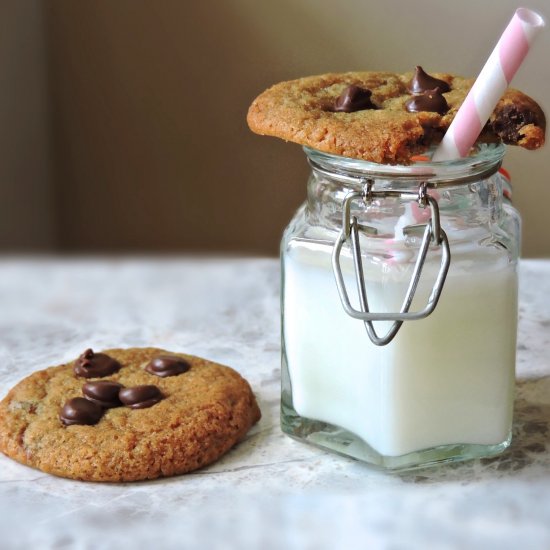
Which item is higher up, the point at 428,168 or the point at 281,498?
the point at 428,168

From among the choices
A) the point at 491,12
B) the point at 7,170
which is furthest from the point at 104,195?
the point at 491,12

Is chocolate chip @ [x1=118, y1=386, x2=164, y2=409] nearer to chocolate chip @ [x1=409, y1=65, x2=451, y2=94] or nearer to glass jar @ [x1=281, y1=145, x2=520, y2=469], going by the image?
glass jar @ [x1=281, y1=145, x2=520, y2=469]

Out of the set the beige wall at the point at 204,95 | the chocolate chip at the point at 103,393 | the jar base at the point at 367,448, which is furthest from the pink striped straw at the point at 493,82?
the beige wall at the point at 204,95

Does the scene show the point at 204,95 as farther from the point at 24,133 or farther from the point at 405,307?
the point at 405,307

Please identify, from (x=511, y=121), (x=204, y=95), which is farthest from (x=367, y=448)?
(x=204, y=95)

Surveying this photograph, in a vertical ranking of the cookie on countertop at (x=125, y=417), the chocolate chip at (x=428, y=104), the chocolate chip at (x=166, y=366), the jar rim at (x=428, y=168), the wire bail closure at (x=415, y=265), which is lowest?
the cookie on countertop at (x=125, y=417)

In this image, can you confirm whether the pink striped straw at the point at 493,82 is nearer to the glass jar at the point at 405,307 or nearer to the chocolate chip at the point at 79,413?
the glass jar at the point at 405,307

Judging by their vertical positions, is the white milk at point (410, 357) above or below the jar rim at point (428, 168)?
below
